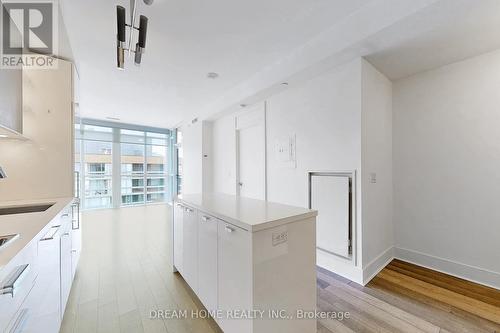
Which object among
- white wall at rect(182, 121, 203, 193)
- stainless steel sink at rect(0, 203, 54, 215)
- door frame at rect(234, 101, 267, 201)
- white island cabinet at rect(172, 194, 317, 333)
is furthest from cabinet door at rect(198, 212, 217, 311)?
white wall at rect(182, 121, 203, 193)

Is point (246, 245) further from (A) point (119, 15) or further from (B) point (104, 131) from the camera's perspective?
(B) point (104, 131)

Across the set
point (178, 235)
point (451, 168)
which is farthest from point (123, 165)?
point (451, 168)

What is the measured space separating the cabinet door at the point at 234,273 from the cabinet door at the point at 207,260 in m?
0.08

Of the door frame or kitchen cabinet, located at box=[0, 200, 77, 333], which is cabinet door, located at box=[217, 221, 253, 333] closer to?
kitchen cabinet, located at box=[0, 200, 77, 333]

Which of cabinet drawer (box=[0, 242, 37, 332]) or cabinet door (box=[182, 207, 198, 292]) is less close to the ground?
cabinet drawer (box=[0, 242, 37, 332])

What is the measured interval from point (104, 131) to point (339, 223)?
724cm

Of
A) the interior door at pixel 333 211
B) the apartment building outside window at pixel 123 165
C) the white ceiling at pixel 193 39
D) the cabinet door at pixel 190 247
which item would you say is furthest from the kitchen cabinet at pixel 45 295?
the apartment building outside window at pixel 123 165

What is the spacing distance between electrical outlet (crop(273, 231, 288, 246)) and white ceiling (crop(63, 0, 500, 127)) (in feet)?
6.53

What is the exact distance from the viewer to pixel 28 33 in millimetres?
2023

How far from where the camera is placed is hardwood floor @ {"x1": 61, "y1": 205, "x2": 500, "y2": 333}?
1.66 meters

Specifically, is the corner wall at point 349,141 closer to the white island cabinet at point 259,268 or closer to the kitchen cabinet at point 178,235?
the white island cabinet at point 259,268

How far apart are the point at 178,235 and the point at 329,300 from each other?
1681 millimetres

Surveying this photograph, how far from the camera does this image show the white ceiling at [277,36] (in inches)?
71.1

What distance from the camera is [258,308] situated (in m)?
1.18
